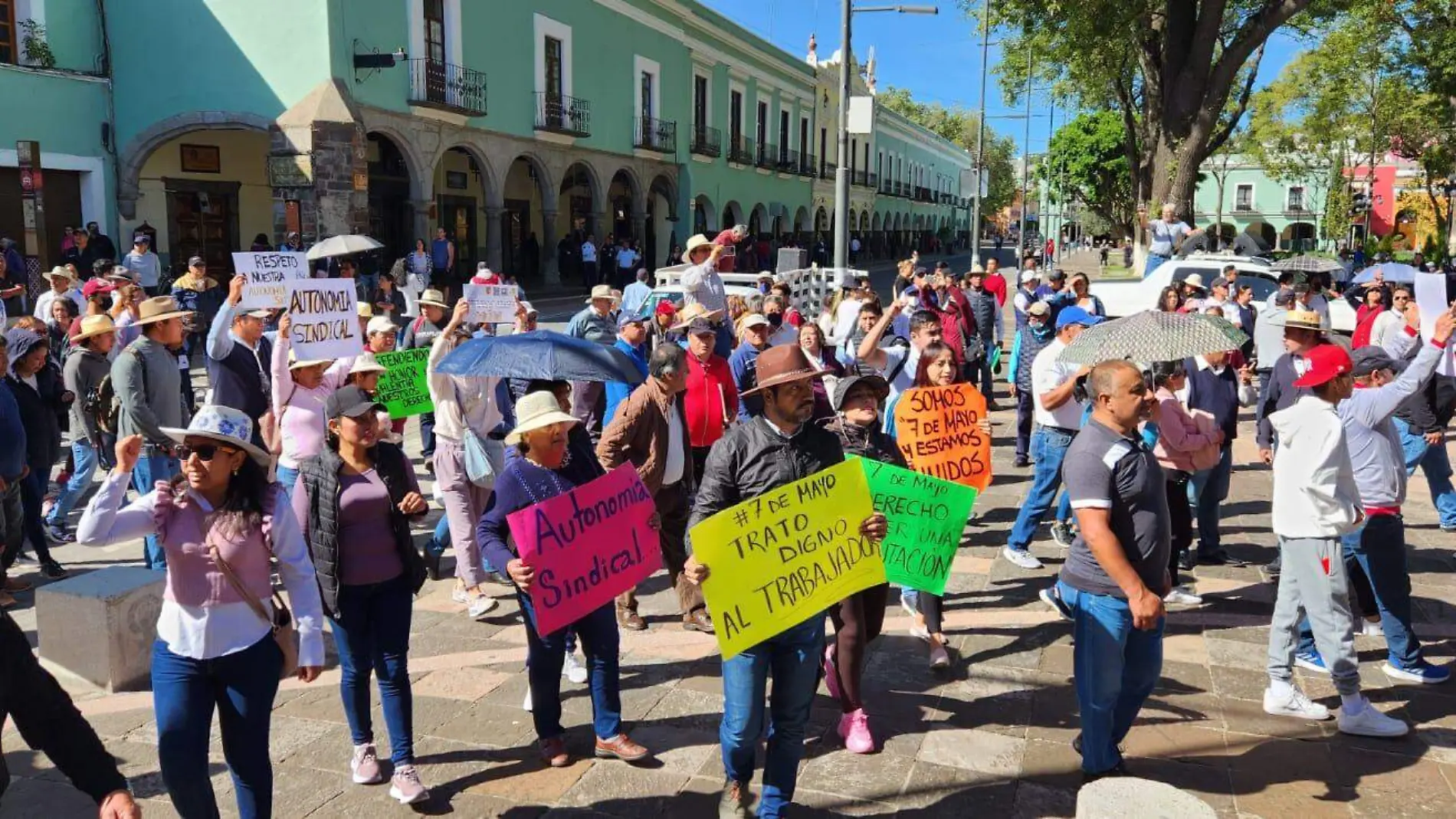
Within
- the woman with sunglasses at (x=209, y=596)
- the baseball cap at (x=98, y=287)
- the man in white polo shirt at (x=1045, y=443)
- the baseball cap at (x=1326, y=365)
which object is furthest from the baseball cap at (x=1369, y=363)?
the baseball cap at (x=98, y=287)

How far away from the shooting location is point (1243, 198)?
225 feet

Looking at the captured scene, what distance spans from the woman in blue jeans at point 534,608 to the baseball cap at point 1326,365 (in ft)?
10.0

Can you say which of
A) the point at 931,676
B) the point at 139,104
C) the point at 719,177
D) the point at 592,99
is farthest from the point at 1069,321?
the point at 719,177

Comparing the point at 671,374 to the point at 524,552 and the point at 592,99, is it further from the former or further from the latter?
the point at 592,99

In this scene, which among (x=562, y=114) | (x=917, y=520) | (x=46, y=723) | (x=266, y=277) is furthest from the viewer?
(x=562, y=114)

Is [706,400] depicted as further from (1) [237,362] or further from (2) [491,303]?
(2) [491,303]

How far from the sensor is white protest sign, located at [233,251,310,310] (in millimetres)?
7605

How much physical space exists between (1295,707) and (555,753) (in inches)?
129

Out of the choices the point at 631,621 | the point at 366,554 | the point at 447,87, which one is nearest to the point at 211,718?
the point at 366,554

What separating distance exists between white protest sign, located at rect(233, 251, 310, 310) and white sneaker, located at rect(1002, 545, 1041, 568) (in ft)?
17.0

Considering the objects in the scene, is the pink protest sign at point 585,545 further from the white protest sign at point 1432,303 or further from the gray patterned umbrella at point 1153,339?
the white protest sign at point 1432,303

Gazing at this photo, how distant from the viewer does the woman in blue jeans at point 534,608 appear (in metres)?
4.22

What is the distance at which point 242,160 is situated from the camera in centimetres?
2220

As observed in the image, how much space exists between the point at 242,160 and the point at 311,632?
2132 cm
